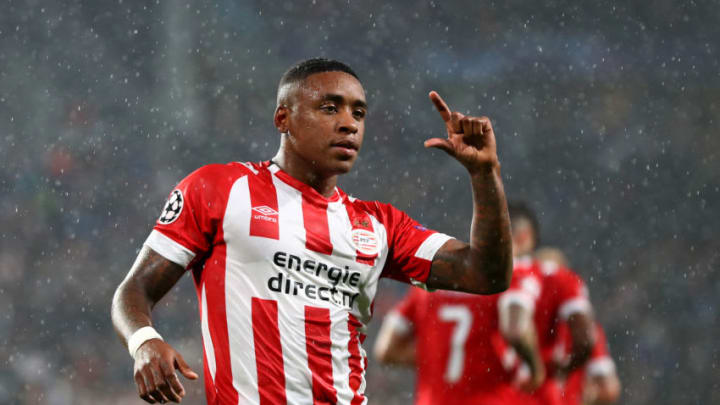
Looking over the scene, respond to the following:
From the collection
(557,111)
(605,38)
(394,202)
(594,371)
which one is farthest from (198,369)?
→ (605,38)

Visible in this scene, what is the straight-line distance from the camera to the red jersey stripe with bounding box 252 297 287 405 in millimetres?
2303

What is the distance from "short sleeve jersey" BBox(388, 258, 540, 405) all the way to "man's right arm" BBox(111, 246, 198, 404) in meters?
2.03

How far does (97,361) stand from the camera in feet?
29.9

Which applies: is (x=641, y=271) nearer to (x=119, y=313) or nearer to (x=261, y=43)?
(x=261, y=43)

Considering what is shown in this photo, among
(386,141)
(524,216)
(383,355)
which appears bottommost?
(383,355)

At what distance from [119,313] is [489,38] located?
1082cm

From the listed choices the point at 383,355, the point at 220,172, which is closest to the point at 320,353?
the point at 220,172

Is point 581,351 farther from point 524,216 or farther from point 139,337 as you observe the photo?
point 139,337

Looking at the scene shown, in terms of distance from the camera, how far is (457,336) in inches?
162

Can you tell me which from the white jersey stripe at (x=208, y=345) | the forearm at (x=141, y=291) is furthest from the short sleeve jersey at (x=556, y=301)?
the forearm at (x=141, y=291)

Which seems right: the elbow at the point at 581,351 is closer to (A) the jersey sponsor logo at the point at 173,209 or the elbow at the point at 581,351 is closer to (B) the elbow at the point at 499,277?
(B) the elbow at the point at 499,277

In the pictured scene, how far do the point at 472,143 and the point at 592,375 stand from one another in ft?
8.15

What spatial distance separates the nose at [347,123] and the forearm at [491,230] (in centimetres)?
38

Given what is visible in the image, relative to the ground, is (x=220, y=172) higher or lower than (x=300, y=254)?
higher
